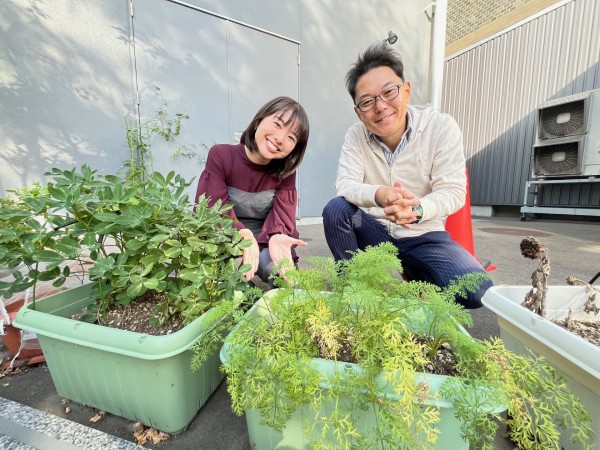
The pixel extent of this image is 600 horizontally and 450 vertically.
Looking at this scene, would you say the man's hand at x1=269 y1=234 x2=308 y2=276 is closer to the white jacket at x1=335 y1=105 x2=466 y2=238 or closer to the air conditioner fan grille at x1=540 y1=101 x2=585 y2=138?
the white jacket at x1=335 y1=105 x2=466 y2=238

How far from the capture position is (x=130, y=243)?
66 centimetres

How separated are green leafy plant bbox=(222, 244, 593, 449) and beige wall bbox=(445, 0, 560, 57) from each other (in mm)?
6961

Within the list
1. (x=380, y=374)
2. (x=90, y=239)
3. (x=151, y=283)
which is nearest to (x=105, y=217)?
(x=90, y=239)

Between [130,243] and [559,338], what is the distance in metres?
0.91

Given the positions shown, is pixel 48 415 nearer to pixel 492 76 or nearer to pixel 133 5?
pixel 133 5

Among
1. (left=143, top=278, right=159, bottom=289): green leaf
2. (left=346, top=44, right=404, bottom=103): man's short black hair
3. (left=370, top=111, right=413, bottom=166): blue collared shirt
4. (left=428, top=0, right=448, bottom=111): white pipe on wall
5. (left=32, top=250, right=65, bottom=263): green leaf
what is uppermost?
(left=428, top=0, right=448, bottom=111): white pipe on wall

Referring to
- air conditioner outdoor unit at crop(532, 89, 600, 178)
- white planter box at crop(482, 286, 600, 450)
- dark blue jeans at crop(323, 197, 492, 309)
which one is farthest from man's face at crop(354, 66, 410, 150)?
air conditioner outdoor unit at crop(532, 89, 600, 178)

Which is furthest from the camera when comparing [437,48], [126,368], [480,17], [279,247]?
[480,17]

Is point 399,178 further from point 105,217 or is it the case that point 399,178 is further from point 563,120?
point 563,120

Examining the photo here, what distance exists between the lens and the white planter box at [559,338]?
0.51 m

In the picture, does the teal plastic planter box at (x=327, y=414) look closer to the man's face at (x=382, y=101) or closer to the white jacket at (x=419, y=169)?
the white jacket at (x=419, y=169)

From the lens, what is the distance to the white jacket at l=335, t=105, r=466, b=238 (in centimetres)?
111

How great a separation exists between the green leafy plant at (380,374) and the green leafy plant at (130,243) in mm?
166

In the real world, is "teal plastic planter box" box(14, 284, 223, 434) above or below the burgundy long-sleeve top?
below
